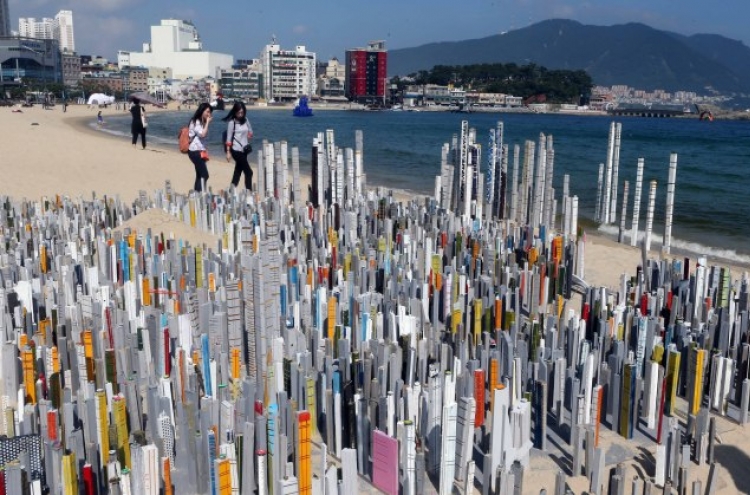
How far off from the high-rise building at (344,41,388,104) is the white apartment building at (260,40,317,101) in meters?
9.53

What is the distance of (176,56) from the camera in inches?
7219

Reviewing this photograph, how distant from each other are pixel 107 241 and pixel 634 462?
5.75 m

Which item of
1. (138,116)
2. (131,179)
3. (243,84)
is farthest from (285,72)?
(131,179)

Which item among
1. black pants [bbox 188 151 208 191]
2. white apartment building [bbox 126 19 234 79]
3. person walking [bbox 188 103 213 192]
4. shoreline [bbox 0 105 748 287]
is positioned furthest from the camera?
white apartment building [bbox 126 19 234 79]

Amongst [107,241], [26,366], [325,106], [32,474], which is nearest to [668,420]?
[32,474]

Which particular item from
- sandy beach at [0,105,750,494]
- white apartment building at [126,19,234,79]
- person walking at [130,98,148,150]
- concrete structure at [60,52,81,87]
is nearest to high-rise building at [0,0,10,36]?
white apartment building at [126,19,234,79]

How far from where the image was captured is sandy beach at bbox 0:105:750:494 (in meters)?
4.48

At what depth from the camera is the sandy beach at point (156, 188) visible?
4477mm

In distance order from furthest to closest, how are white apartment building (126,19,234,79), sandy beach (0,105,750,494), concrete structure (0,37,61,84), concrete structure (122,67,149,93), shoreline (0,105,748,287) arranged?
white apartment building (126,19,234,79) < concrete structure (122,67,149,93) < concrete structure (0,37,61,84) < shoreline (0,105,748,287) < sandy beach (0,105,750,494)

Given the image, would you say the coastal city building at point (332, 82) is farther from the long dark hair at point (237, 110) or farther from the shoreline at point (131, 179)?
the long dark hair at point (237, 110)

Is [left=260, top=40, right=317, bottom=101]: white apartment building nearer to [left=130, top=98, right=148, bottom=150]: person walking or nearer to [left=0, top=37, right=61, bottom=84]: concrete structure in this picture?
[left=0, top=37, right=61, bottom=84]: concrete structure

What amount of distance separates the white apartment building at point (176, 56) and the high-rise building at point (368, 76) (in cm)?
4096

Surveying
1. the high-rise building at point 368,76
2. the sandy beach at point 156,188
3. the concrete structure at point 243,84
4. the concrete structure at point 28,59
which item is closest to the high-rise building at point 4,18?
the concrete structure at point 28,59

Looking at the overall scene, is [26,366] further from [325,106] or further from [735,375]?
[325,106]
